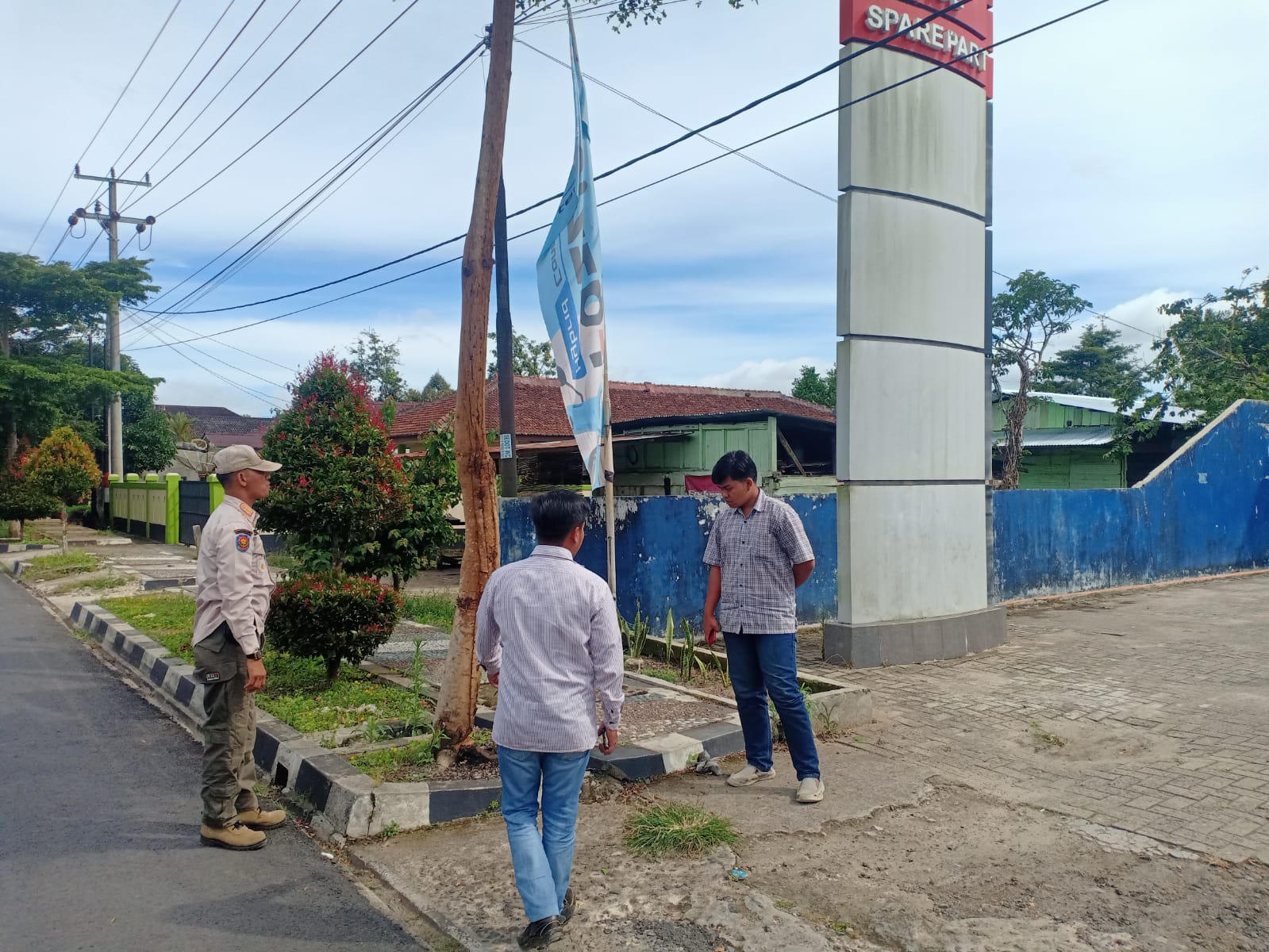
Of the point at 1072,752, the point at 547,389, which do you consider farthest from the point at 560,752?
the point at 547,389

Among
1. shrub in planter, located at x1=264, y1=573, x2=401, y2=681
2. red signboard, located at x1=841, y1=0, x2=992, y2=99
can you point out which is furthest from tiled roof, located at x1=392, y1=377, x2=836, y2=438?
shrub in planter, located at x1=264, y1=573, x2=401, y2=681

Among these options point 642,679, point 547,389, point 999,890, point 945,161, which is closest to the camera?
point 999,890

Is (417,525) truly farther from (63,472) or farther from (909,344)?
(63,472)

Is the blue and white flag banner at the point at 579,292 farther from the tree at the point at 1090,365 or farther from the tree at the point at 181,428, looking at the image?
the tree at the point at 181,428

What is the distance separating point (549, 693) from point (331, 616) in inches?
149

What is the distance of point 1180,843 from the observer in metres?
4.20

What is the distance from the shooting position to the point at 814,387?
1578 inches

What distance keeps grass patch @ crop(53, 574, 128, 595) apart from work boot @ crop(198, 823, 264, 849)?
11.8 m

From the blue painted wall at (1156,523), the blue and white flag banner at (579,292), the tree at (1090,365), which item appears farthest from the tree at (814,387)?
the blue and white flag banner at (579,292)

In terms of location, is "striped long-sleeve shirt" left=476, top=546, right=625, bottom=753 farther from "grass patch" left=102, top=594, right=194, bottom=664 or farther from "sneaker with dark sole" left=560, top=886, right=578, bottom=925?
"grass patch" left=102, top=594, right=194, bottom=664

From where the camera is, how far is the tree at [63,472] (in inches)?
811

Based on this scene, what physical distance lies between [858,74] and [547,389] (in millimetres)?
19289

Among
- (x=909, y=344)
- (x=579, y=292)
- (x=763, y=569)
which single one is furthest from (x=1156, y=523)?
(x=763, y=569)

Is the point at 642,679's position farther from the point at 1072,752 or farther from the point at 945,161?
the point at 945,161
